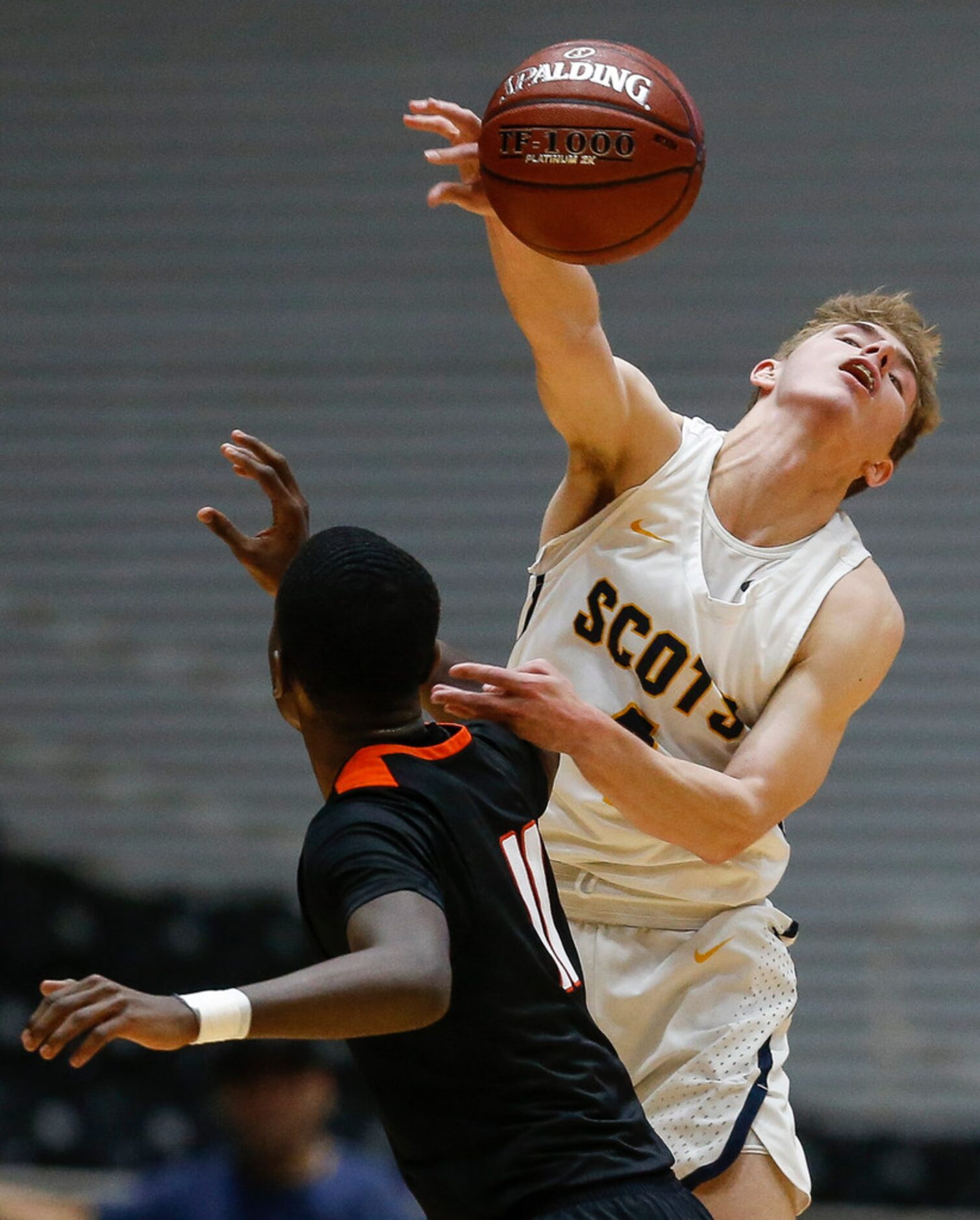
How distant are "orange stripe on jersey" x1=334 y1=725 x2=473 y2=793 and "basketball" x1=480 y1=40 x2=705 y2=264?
1.20 m

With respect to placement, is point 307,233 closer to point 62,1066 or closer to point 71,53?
point 71,53

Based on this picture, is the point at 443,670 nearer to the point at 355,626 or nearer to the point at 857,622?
the point at 857,622

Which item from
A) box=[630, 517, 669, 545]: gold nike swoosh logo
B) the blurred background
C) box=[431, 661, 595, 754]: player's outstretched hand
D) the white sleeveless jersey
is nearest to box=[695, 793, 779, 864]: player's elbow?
the white sleeveless jersey

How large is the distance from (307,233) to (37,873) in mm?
3245

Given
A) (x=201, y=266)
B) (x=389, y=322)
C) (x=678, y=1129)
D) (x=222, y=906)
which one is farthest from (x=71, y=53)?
(x=678, y=1129)

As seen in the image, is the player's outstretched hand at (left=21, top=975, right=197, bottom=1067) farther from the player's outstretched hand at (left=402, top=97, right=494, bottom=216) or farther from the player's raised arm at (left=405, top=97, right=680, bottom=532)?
the player's outstretched hand at (left=402, top=97, right=494, bottom=216)

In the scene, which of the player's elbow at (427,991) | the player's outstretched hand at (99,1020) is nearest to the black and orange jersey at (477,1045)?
the player's elbow at (427,991)

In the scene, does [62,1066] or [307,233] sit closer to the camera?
[62,1066]

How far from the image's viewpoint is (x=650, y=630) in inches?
152

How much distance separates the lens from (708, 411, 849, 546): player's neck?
4027 mm

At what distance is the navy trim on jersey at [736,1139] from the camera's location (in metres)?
3.71

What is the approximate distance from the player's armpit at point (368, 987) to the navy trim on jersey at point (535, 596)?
1.65 meters

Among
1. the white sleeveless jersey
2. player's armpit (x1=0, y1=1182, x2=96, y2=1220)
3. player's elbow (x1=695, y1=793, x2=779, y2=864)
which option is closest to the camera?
player's armpit (x1=0, y1=1182, x2=96, y2=1220)

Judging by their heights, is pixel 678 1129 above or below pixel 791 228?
below
